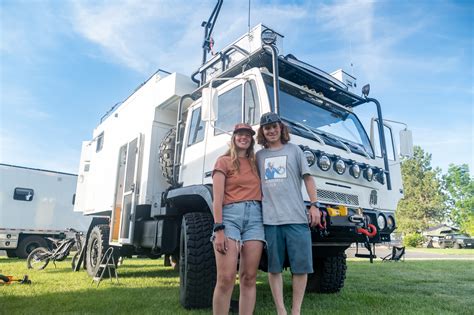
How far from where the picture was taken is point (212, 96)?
12.2ft

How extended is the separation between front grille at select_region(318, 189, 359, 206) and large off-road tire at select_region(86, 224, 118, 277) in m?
4.25

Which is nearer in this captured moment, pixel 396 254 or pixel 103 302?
pixel 103 302

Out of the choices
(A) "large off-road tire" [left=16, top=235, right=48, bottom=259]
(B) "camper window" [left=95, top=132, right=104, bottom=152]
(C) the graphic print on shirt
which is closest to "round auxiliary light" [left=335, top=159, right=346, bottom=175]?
(C) the graphic print on shirt

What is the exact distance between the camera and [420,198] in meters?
49.8

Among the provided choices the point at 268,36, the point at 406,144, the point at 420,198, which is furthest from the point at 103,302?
the point at 420,198

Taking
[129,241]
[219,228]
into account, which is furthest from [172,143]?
[219,228]

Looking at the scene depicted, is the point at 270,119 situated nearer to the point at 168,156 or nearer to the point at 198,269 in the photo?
the point at 198,269

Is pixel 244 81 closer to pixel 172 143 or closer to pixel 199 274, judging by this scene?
pixel 172 143

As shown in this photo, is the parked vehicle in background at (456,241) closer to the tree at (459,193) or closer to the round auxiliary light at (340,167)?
the tree at (459,193)

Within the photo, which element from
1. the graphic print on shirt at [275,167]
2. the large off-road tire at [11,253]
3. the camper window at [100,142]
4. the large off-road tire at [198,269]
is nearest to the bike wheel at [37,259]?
the camper window at [100,142]

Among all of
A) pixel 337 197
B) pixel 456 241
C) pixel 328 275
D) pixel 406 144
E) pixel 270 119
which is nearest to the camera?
pixel 270 119

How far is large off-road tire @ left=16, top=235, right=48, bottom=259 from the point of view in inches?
503

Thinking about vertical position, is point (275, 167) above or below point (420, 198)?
below

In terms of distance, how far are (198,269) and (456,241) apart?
34.6 m
